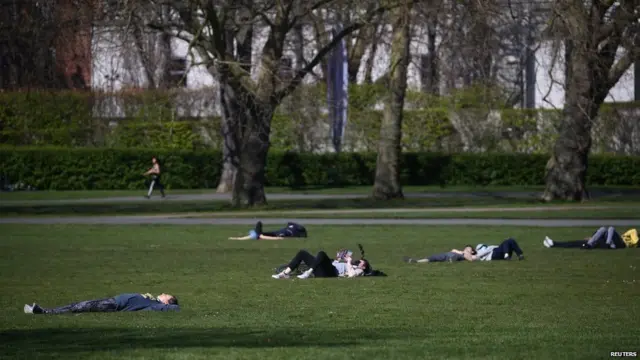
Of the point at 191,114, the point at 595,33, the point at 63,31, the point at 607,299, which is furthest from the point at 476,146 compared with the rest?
the point at 607,299

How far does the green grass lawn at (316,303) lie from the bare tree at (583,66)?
9503 millimetres

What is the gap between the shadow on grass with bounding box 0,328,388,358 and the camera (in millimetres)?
10945

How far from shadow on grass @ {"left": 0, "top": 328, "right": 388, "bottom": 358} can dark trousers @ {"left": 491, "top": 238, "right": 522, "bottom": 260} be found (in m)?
Result: 8.99

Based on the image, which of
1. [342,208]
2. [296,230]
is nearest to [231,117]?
[342,208]

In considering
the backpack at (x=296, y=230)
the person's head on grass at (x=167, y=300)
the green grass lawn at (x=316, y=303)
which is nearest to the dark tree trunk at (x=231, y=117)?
the backpack at (x=296, y=230)

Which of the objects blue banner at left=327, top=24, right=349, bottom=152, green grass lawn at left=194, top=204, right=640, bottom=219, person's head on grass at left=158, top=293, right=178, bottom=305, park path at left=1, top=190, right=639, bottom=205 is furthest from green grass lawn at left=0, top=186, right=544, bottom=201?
person's head on grass at left=158, top=293, right=178, bottom=305

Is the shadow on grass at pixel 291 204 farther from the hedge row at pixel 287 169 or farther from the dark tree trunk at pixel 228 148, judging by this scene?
the hedge row at pixel 287 169

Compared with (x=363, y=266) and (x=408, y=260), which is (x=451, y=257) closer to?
(x=408, y=260)

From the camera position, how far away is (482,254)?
68.8ft

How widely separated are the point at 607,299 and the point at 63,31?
2170 cm

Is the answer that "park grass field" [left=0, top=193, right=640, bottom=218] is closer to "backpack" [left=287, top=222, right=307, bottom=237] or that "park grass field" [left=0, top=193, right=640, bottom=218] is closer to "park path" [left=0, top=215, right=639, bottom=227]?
"park path" [left=0, top=215, right=639, bottom=227]

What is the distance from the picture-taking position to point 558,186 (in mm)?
39656

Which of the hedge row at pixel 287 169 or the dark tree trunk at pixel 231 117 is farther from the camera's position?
the hedge row at pixel 287 169

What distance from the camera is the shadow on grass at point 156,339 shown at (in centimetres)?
1095
